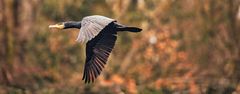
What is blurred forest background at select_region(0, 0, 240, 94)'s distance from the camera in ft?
50.5

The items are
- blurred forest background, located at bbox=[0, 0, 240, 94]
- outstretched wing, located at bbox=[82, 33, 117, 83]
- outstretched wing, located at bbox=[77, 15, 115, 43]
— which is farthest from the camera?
blurred forest background, located at bbox=[0, 0, 240, 94]

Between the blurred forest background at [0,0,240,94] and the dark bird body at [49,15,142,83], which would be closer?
the dark bird body at [49,15,142,83]

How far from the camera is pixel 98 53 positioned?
915 cm

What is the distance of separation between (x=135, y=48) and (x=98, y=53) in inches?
303

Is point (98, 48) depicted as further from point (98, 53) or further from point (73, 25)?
point (73, 25)

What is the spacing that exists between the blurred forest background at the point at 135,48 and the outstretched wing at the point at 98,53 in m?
5.51

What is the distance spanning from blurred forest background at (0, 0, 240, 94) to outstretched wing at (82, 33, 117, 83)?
5.51 meters

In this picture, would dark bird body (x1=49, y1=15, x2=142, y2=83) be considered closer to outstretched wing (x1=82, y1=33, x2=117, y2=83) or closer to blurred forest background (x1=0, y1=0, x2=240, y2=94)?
outstretched wing (x1=82, y1=33, x2=117, y2=83)

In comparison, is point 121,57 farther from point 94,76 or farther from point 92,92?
point 94,76

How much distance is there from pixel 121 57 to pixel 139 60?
48cm

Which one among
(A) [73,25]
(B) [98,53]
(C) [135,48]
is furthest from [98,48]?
(C) [135,48]

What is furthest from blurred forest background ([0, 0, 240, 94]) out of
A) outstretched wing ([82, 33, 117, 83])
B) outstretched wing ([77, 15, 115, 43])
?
outstretched wing ([77, 15, 115, 43])

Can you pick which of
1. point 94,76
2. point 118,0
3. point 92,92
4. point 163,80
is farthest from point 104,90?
point 94,76

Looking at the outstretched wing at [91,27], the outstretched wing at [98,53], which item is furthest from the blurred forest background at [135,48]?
the outstretched wing at [91,27]
